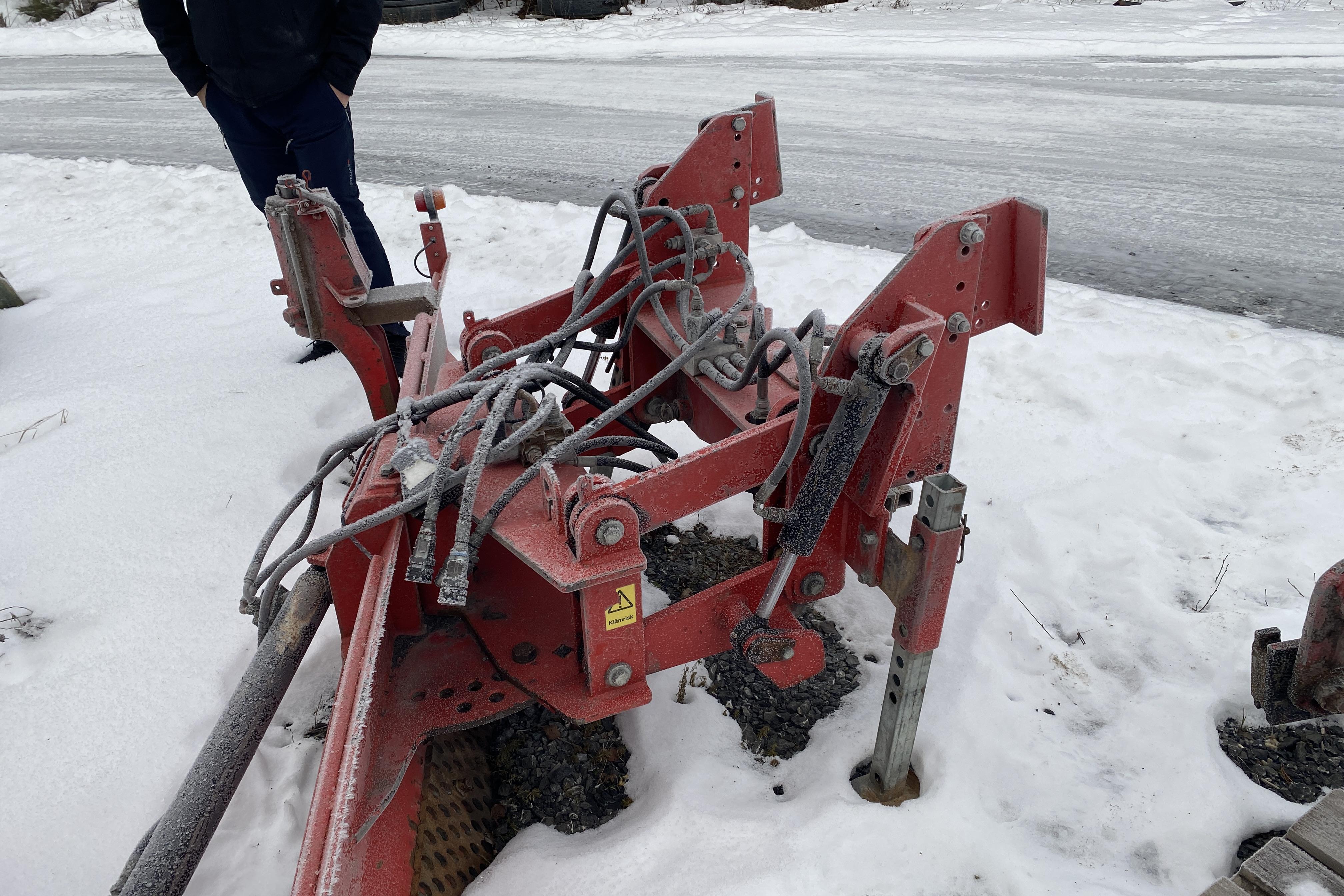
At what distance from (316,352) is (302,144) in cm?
121

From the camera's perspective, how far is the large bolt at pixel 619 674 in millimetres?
2014

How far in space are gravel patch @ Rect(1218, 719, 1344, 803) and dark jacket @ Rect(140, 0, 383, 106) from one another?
4.21 metres

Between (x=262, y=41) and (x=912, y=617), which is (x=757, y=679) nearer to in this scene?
(x=912, y=617)

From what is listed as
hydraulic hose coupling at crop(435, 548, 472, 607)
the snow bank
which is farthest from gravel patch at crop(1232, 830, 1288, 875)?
the snow bank

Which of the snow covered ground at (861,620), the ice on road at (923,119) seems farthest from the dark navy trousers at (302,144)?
the ice on road at (923,119)

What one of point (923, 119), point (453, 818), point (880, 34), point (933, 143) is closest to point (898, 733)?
point (453, 818)

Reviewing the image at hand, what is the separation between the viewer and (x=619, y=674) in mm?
2021

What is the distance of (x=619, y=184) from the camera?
695cm

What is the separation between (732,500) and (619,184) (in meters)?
4.16

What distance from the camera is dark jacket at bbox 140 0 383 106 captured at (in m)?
Result: 3.65

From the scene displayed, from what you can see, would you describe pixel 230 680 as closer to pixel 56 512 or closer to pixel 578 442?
pixel 56 512

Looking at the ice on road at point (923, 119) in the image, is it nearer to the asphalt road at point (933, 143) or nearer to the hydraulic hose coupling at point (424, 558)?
the asphalt road at point (933, 143)

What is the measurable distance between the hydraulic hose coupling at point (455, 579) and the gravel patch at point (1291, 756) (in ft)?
6.92

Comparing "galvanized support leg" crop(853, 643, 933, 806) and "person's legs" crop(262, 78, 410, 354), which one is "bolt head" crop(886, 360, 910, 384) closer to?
"galvanized support leg" crop(853, 643, 933, 806)
